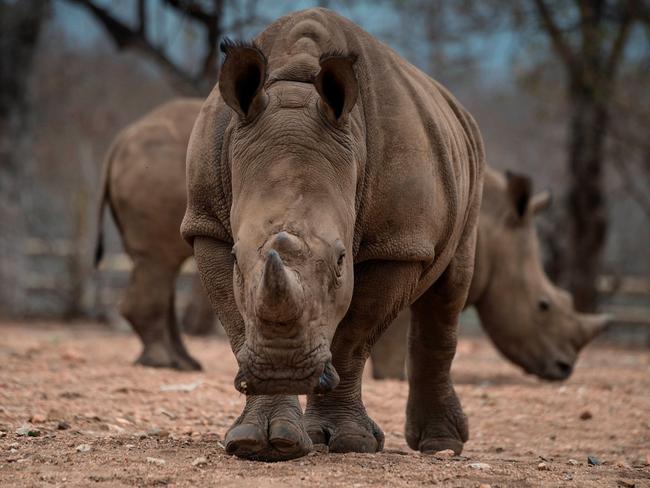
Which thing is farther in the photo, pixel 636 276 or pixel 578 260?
pixel 636 276

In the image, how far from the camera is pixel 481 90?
105 ft

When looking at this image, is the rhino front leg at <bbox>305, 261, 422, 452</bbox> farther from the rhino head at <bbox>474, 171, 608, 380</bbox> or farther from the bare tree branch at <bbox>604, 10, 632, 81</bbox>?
the bare tree branch at <bbox>604, 10, 632, 81</bbox>

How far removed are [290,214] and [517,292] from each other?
18.1ft

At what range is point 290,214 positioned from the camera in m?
3.96

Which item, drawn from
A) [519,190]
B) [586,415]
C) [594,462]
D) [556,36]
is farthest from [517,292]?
[556,36]

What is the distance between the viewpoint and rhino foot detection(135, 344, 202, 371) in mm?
8891

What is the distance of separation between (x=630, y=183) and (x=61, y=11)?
8411 millimetres

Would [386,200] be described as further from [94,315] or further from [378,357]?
[94,315]

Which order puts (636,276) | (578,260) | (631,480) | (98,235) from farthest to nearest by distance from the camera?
(636,276)
(578,260)
(98,235)
(631,480)

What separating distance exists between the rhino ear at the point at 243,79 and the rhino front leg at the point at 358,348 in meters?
0.83

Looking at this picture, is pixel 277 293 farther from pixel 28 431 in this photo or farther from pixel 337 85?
pixel 28 431

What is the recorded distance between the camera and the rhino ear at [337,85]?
4.17 meters

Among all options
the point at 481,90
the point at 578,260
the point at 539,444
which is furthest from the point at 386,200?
the point at 481,90

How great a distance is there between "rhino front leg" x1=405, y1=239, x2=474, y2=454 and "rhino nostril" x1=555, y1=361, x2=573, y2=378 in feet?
11.6
